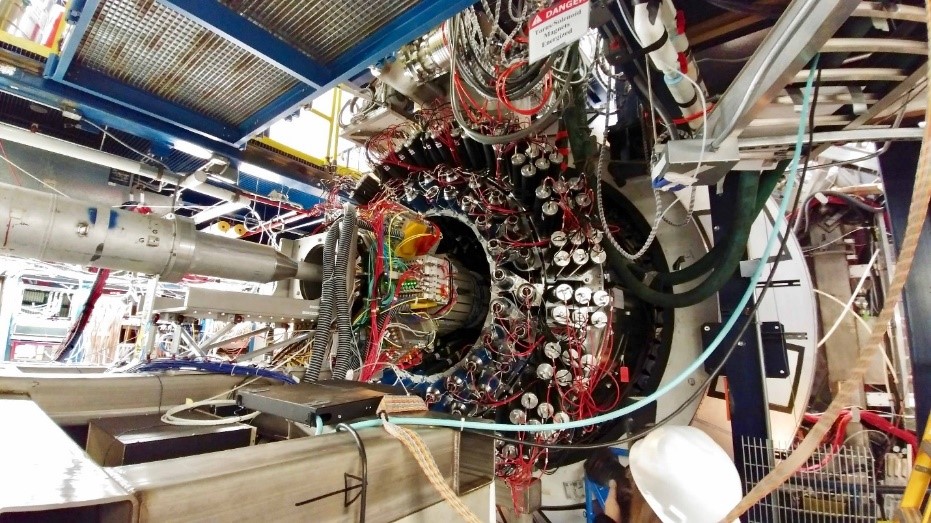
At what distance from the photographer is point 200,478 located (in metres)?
0.56

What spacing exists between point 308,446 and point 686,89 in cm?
106

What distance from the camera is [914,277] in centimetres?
129

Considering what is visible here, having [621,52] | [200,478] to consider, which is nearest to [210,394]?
[200,478]

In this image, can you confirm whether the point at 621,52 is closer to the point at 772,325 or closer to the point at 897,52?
the point at 897,52

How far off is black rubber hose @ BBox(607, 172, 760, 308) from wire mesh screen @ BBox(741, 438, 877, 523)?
461mm

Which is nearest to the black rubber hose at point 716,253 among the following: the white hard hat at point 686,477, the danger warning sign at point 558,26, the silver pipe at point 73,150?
the white hard hat at point 686,477

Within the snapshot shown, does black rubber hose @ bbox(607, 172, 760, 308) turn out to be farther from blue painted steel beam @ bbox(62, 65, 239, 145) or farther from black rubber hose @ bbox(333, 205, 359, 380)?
blue painted steel beam @ bbox(62, 65, 239, 145)

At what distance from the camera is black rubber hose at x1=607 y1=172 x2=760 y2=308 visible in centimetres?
128

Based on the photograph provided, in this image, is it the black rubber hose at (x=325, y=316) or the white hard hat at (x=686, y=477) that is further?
the black rubber hose at (x=325, y=316)

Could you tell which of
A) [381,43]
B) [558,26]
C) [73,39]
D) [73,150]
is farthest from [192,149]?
[558,26]

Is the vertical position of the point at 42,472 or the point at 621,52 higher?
the point at 621,52

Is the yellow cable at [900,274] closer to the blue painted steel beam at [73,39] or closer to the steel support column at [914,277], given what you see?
the steel support column at [914,277]

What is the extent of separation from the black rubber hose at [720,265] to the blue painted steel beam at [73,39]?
159 cm

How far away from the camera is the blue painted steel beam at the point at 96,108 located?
4.57 ft
